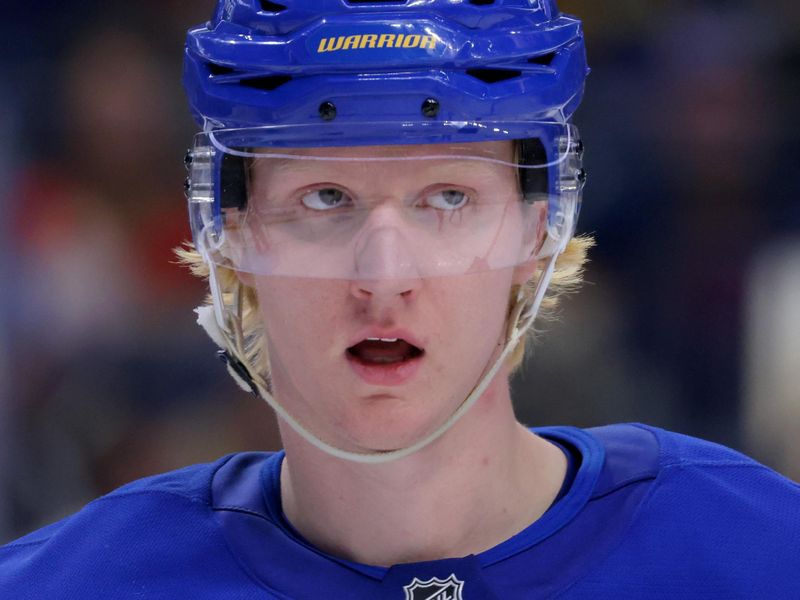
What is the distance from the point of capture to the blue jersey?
1.80 meters

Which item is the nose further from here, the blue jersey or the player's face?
the blue jersey

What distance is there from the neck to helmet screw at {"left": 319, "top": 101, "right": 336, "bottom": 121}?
0.49m

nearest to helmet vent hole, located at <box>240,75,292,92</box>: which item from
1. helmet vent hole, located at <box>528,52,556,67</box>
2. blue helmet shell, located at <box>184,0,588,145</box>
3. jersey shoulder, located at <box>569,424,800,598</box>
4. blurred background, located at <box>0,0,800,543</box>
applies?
blue helmet shell, located at <box>184,0,588,145</box>

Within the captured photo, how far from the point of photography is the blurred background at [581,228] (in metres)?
3.36

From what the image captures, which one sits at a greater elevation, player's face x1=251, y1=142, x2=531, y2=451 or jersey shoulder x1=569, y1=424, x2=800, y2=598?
player's face x1=251, y1=142, x2=531, y2=451

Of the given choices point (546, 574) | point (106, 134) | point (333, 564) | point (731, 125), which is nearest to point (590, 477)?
point (546, 574)

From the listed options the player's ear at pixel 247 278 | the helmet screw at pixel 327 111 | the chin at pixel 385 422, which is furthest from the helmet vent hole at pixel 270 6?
the chin at pixel 385 422

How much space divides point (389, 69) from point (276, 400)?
1.84ft

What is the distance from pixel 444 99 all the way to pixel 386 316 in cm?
31

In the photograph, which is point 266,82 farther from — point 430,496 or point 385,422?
point 430,496

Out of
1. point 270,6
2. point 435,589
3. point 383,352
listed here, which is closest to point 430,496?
point 435,589

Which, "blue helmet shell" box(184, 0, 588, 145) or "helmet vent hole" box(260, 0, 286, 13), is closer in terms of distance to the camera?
"blue helmet shell" box(184, 0, 588, 145)

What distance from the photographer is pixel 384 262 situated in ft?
5.49

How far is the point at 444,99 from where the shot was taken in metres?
1.69
